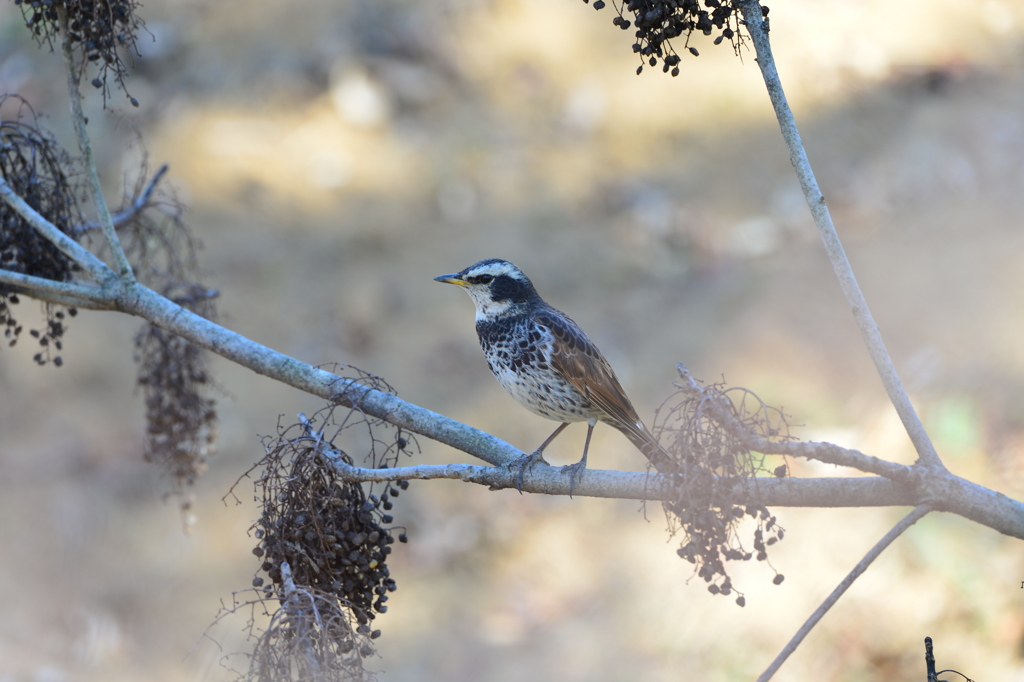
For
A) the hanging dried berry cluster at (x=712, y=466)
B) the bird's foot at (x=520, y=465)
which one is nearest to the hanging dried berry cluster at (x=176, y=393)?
the bird's foot at (x=520, y=465)

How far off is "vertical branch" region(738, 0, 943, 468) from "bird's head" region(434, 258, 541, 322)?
1.67 meters

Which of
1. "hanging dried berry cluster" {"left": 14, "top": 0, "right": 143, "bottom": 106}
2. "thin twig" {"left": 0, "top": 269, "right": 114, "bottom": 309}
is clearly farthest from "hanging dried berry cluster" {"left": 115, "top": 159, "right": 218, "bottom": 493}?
"hanging dried berry cluster" {"left": 14, "top": 0, "right": 143, "bottom": 106}

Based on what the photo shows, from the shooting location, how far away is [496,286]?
4094 millimetres

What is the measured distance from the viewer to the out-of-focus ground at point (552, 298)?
21.4 ft

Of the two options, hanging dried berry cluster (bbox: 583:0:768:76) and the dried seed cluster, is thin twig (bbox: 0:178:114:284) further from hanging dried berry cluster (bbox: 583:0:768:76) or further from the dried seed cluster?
hanging dried berry cluster (bbox: 583:0:768:76)

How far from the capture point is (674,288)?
9695 millimetres

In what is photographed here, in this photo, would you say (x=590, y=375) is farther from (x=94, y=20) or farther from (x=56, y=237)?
(x=94, y=20)

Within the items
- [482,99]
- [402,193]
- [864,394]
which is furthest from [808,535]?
Result: [482,99]

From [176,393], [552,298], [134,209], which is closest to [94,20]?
[134,209]

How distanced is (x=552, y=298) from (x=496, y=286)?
17.9 ft

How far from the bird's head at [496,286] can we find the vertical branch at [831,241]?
1.67m

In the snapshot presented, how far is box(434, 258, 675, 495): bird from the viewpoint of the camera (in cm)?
381

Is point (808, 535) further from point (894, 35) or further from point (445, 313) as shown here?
point (894, 35)

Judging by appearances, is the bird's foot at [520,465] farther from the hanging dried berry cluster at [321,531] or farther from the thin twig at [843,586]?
the thin twig at [843,586]
